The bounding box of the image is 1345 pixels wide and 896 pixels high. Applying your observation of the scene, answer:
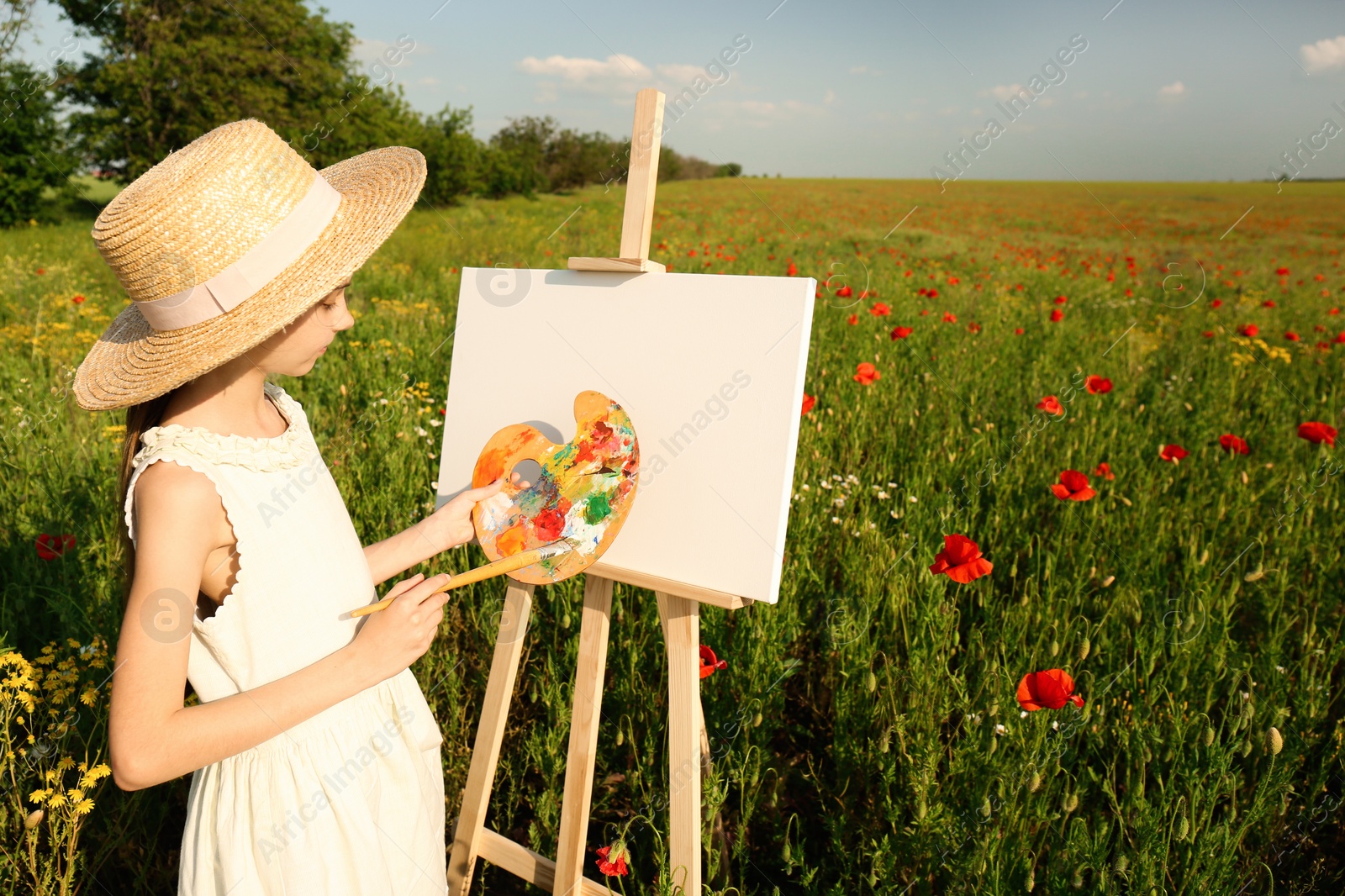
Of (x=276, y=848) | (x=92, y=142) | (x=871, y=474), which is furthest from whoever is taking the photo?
(x=92, y=142)

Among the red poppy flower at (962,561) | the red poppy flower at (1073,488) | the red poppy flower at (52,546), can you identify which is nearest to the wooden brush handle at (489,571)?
the red poppy flower at (962,561)

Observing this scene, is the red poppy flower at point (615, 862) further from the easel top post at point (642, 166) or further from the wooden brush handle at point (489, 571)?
the easel top post at point (642, 166)

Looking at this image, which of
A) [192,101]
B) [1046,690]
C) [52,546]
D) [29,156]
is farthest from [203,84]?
[1046,690]

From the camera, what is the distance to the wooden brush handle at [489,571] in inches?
45.7

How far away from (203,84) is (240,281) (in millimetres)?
19114

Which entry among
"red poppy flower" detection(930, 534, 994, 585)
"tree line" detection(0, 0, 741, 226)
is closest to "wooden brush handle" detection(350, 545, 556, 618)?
"red poppy flower" detection(930, 534, 994, 585)

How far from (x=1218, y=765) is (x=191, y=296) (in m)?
1.82

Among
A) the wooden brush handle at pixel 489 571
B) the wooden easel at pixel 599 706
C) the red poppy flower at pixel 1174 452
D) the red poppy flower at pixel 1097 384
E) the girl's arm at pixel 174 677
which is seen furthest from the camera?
the red poppy flower at pixel 1097 384

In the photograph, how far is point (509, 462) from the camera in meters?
1.50

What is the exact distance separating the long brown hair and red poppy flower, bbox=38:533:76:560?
3.18 ft

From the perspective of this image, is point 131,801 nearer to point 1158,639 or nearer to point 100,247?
point 100,247

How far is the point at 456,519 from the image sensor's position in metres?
1.47

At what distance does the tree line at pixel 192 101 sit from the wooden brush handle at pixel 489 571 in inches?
580

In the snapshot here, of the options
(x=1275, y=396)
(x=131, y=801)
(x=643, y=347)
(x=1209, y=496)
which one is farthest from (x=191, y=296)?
(x=1275, y=396)
